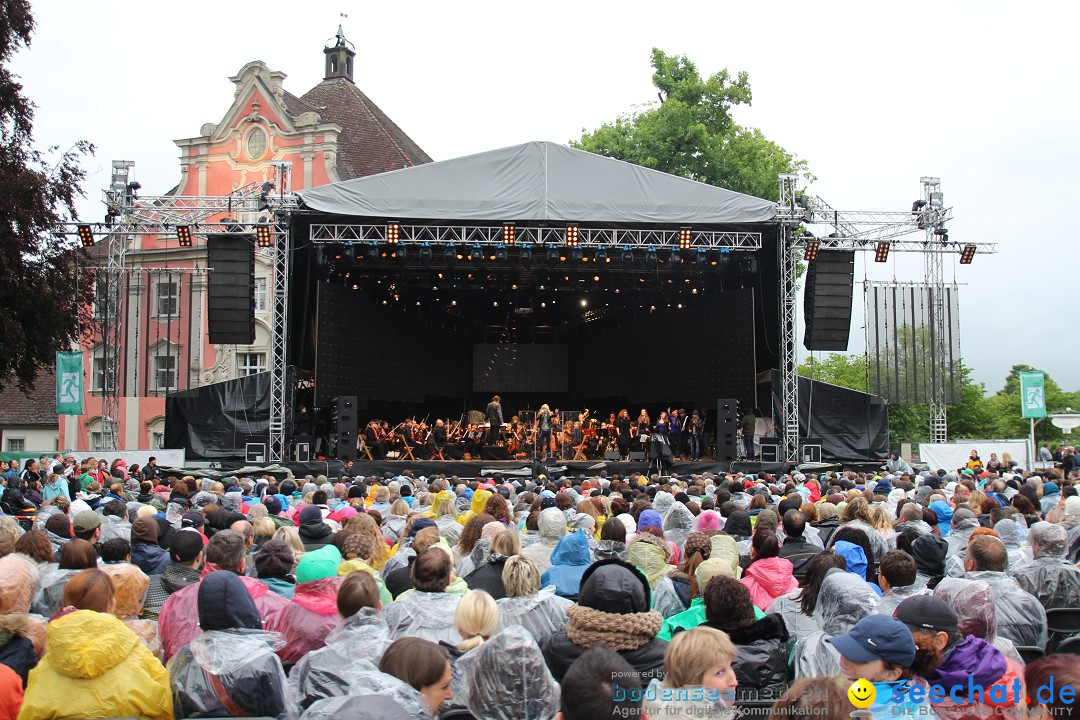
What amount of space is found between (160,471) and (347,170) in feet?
63.4

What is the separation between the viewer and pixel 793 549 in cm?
596

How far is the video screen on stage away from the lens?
27797mm

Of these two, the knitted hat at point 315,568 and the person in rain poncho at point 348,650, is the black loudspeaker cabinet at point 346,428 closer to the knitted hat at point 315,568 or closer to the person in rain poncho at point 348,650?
the knitted hat at point 315,568

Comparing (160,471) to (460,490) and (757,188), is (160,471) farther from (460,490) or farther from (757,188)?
(757,188)

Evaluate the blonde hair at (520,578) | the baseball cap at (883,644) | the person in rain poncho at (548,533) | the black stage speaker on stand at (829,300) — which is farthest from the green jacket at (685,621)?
the black stage speaker on stand at (829,300)

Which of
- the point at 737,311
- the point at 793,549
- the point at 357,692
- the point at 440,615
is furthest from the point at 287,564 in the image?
the point at 737,311

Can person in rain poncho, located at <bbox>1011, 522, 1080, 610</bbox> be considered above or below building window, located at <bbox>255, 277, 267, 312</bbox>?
below

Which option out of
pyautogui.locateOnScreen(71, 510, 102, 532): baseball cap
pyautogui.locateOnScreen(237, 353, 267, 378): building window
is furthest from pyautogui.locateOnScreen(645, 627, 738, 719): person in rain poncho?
pyautogui.locateOnScreen(237, 353, 267, 378): building window

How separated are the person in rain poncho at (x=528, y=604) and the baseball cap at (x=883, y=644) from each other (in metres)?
1.46

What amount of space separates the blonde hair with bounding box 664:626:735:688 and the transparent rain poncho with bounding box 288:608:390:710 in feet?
3.70

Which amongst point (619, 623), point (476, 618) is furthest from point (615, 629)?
point (476, 618)

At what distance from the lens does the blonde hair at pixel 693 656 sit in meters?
2.91

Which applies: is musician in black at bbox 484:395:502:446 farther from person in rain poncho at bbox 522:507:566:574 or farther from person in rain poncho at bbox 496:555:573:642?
person in rain poncho at bbox 496:555:573:642

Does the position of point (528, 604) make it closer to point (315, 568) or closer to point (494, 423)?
point (315, 568)
